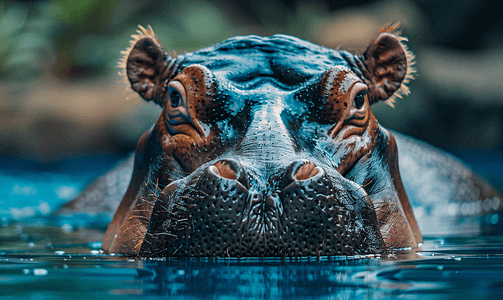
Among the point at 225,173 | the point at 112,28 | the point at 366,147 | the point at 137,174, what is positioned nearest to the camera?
the point at 225,173

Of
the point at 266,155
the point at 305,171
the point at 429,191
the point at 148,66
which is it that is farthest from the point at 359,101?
the point at 429,191

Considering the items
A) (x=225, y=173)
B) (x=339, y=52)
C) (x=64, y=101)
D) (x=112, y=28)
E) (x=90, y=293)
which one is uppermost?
(x=112, y=28)

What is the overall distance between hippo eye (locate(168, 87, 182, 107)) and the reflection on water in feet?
4.00

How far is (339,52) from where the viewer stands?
15.8ft

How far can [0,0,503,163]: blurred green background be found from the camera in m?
15.8

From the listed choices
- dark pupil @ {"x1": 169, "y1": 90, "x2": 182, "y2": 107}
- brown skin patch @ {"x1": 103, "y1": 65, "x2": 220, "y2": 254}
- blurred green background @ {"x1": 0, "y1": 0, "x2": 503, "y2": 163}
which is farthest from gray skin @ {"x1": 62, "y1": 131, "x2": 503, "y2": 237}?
blurred green background @ {"x1": 0, "y1": 0, "x2": 503, "y2": 163}

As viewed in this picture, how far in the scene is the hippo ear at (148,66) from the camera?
4750mm

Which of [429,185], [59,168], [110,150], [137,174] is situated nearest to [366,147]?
[137,174]

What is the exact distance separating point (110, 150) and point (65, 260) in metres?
13.1

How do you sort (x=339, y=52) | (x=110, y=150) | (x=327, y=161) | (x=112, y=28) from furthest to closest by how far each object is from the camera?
(x=112, y=28)
(x=110, y=150)
(x=339, y=52)
(x=327, y=161)

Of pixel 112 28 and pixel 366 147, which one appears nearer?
pixel 366 147

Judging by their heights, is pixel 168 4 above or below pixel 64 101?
above

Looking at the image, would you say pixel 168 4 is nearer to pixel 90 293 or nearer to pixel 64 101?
pixel 64 101

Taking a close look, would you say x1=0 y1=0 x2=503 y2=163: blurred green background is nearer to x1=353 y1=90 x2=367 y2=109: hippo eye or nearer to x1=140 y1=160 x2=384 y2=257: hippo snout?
x1=353 y1=90 x2=367 y2=109: hippo eye
